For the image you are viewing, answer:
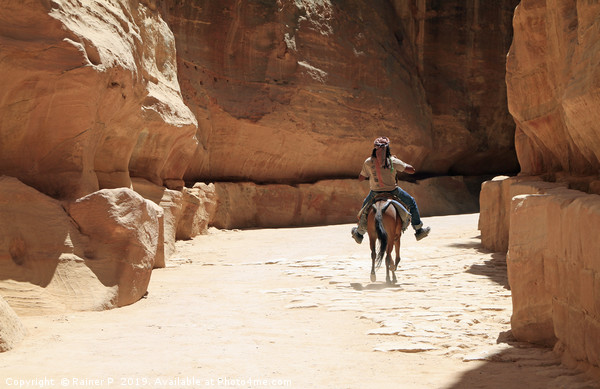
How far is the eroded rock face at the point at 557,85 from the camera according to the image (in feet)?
14.8

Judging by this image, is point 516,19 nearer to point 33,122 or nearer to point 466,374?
point 466,374

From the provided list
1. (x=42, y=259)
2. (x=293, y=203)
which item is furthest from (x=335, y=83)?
(x=42, y=259)

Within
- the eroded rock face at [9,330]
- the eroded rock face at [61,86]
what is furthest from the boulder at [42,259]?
the eroded rock face at [9,330]

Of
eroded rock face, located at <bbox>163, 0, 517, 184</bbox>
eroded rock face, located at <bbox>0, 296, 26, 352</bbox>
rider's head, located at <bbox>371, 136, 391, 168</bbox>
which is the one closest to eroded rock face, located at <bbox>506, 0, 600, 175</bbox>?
rider's head, located at <bbox>371, 136, 391, 168</bbox>

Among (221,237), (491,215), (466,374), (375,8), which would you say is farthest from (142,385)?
(375,8)

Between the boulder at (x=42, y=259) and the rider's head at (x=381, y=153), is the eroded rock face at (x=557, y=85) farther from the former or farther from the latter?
the boulder at (x=42, y=259)

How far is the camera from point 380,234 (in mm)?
8383

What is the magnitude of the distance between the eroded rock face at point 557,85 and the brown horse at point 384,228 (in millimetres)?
2274

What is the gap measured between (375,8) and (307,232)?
34.8 feet

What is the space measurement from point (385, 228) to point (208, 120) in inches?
443

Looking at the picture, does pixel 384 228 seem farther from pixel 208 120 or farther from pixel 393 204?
pixel 208 120

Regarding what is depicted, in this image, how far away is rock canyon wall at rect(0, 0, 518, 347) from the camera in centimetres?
660

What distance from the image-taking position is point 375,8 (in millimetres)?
22766

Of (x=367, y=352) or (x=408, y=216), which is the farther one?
(x=408, y=216)
